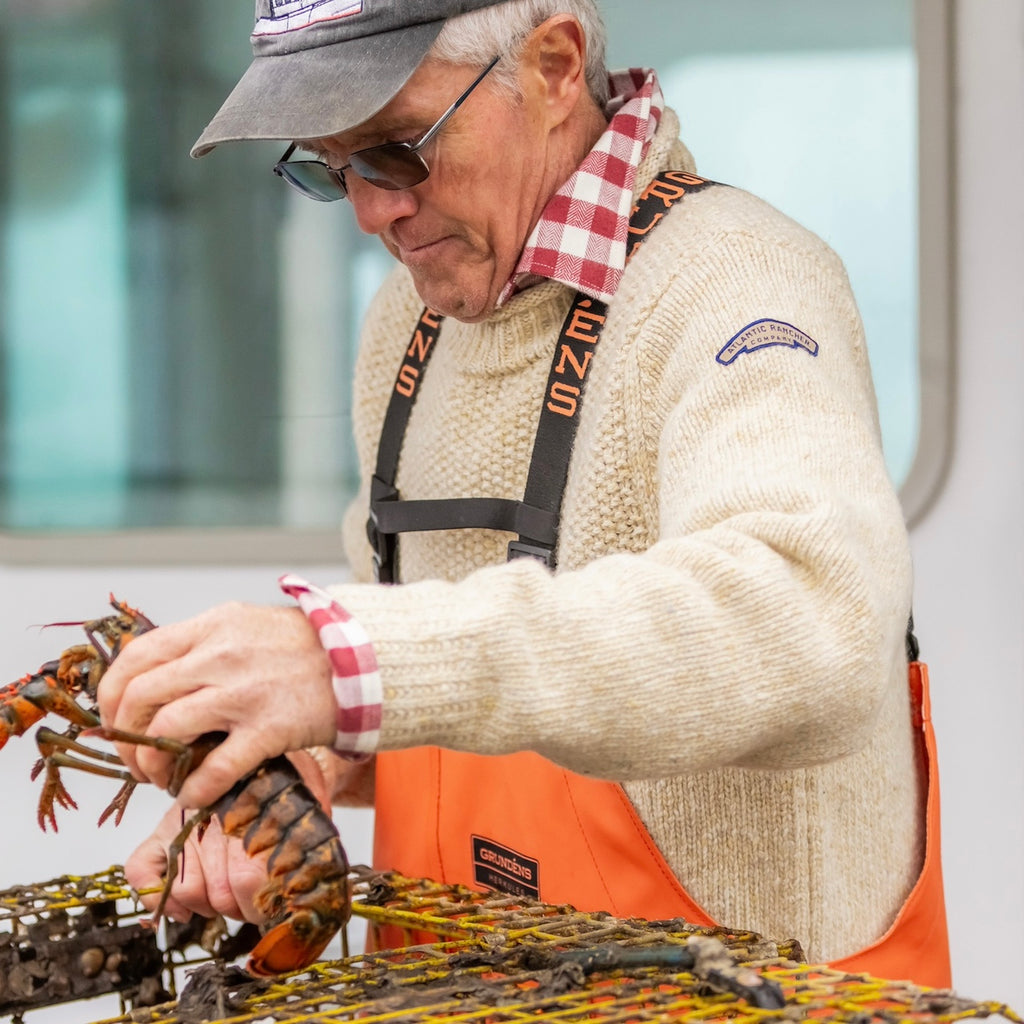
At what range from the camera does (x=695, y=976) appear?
86 cm

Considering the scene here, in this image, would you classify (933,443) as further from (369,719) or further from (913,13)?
(369,719)

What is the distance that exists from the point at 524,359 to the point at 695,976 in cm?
63

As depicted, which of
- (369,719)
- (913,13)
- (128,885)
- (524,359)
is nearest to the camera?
(369,719)

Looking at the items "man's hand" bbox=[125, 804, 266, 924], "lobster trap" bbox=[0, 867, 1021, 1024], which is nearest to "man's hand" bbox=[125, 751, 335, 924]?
"man's hand" bbox=[125, 804, 266, 924]

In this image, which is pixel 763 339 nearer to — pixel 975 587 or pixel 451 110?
pixel 451 110

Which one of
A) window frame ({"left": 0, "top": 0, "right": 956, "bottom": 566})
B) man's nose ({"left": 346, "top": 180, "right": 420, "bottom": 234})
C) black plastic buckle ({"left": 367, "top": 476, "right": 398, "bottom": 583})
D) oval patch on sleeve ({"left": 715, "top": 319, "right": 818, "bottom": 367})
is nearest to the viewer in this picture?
oval patch on sleeve ({"left": 715, "top": 319, "right": 818, "bottom": 367})

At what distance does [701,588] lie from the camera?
837mm

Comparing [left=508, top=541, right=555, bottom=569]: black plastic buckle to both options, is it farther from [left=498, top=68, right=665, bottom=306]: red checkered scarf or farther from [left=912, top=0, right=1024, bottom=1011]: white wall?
[left=912, top=0, right=1024, bottom=1011]: white wall

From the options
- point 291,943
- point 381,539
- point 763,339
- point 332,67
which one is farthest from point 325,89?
point 291,943

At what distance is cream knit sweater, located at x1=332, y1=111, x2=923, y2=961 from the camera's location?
2.66ft

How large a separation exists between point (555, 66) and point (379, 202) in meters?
0.20

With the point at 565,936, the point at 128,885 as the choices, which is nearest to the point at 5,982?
the point at 128,885

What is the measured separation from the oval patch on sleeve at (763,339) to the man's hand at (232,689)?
41 centimetres

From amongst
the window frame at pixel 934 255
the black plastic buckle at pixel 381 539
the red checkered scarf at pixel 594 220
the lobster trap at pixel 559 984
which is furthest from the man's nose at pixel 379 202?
the window frame at pixel 934 255
